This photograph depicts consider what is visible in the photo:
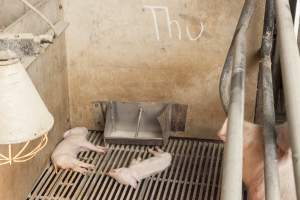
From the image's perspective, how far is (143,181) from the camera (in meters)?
2.63

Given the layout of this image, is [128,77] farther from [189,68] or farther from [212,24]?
[212,24]

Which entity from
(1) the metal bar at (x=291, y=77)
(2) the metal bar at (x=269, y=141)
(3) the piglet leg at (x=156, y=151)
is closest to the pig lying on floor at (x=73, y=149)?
(3) the piglet leg at (x=156, y=151)

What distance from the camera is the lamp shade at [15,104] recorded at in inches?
53.8

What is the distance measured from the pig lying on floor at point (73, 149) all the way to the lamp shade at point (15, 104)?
1.30 meters

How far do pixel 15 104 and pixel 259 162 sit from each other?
749 millimetres

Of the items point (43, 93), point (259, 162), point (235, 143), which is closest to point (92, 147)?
point (43, 93)

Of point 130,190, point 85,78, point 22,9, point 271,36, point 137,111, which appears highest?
point 22,9

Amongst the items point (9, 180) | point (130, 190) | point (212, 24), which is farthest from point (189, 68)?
point (9, 180)

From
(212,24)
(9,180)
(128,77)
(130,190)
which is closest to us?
(9,180)

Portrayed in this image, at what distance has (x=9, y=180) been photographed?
7.48 ft

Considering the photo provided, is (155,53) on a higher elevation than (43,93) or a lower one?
higher

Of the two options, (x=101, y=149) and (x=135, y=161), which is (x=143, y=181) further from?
(x=101, y=149)

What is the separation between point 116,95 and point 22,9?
2.42ft

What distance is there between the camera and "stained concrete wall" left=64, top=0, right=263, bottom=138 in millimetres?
2824
